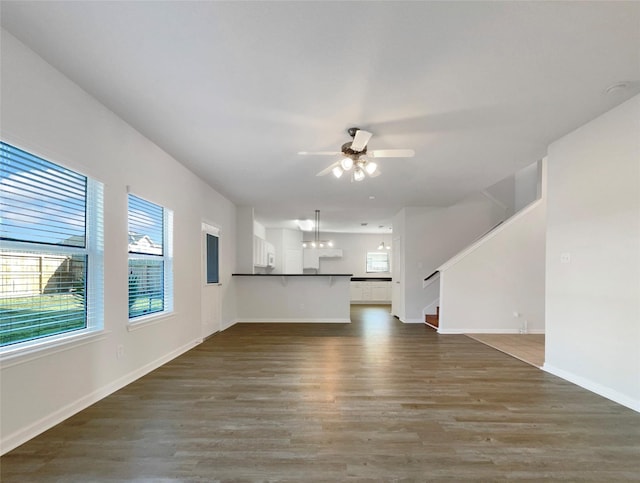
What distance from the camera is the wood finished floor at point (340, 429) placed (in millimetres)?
1820

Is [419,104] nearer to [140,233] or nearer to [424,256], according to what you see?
[140,233]

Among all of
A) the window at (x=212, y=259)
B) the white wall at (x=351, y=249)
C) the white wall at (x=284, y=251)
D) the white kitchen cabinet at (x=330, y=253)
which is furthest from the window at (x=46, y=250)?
the white wall at (x=351, y=249)

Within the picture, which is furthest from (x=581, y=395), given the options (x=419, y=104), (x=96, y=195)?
(x=96, y=195)

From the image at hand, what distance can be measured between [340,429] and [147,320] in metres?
2.37

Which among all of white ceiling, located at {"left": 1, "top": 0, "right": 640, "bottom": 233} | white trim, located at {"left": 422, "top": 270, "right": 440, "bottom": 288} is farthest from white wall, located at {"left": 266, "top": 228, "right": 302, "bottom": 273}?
white ceiling, located at {"left": 1, "top": 0, "right": 640, "bottom": 233}

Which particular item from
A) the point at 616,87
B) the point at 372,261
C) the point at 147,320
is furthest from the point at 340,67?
the point at 372,261

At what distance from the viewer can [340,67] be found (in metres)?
2.15

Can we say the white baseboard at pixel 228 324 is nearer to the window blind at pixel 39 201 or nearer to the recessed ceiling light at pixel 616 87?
the window blind at pixel 39 201

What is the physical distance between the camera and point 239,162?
4.13 metres

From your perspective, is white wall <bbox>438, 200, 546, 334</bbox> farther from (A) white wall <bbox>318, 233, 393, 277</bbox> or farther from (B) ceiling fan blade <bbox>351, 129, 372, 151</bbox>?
(A) white wall <bbox>318, 233, 393, 277</bbox>

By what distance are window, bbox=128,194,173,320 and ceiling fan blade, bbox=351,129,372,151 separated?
2.29m

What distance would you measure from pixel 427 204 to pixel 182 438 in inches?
237

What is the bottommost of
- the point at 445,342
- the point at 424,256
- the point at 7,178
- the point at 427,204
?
the point at 445,342

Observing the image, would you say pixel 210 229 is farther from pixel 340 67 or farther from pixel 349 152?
pixel 340 67
